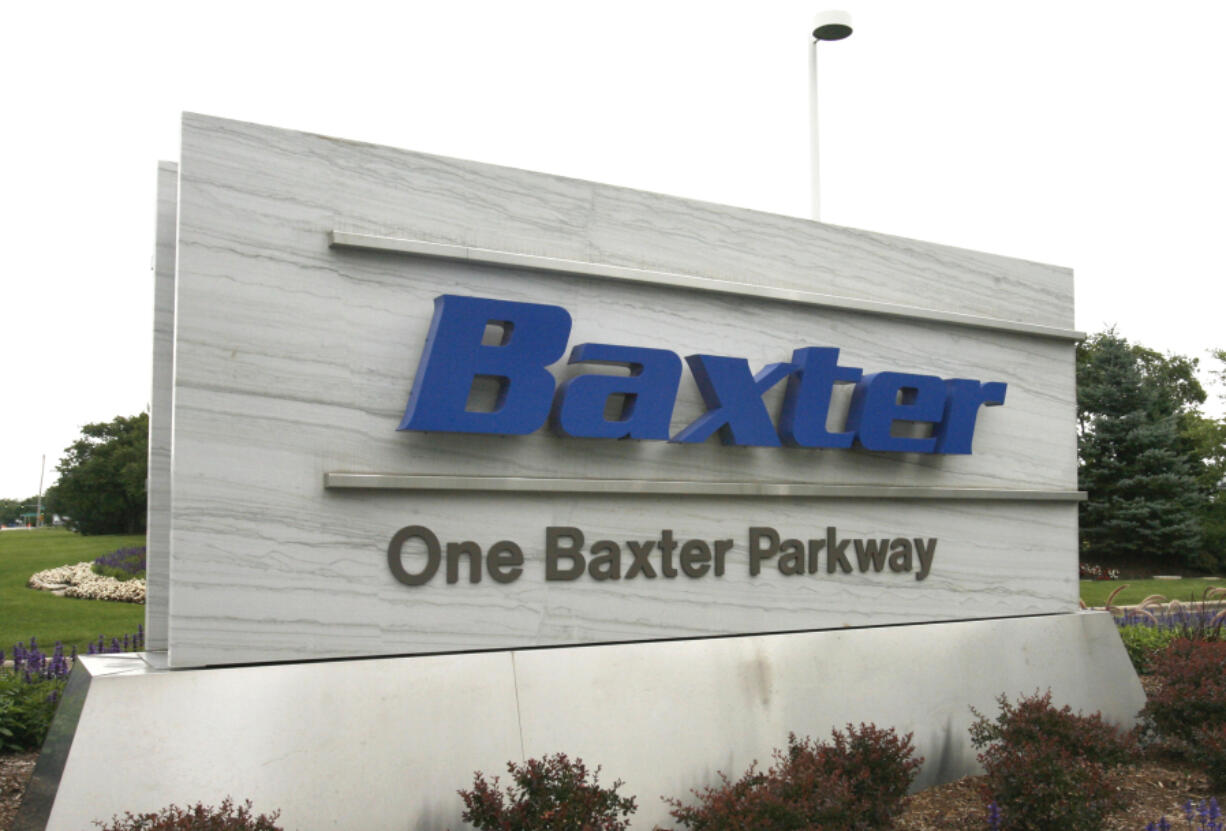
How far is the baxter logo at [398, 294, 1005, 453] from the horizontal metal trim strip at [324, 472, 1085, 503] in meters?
0.28

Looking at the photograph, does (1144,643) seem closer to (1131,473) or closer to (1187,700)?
(1187,700)

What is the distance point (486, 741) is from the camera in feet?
17.6

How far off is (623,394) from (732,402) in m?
0.81

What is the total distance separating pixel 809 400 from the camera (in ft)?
22.1

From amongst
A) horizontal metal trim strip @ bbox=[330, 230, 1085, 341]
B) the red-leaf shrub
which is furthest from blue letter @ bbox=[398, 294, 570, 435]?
the red-leaf shrub

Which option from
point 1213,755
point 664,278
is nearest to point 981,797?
point 1213,755

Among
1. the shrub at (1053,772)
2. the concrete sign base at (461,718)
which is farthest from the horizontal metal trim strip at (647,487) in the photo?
the shrub at (1053,772)

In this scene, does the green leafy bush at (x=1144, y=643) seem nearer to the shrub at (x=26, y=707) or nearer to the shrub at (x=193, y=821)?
the shrub at (x=193, y=821)

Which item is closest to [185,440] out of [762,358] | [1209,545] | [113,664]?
[113,664]

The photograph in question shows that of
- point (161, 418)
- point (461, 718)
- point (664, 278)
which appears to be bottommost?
point (461, 718)

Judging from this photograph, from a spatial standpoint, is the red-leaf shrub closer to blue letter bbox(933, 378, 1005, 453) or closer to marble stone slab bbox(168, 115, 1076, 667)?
marble stone slab bbox(168, 115, 1076, 667)

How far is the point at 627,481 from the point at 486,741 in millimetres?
1722

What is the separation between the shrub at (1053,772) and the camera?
538 cm

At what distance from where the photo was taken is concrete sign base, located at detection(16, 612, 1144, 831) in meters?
4.66
